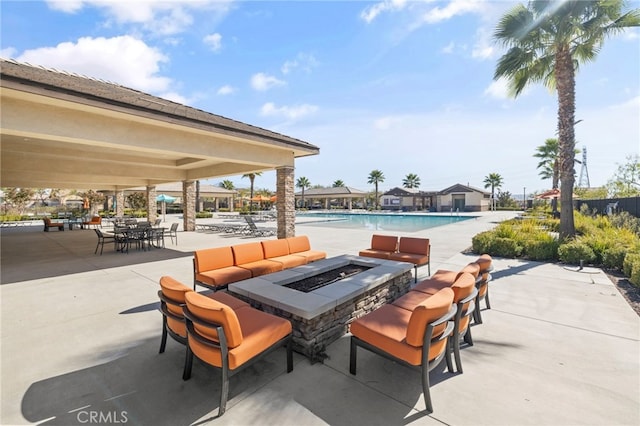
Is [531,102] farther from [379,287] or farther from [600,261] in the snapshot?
[379,287]

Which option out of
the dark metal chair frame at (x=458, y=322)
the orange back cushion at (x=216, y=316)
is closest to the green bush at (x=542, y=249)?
the dark metal chair frame at (x=458, y=322)

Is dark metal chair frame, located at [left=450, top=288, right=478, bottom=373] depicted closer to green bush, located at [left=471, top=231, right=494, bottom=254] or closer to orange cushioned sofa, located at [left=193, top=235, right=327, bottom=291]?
orange cushioned sofa, located at [left=193, top=235, right=327, bottom=291]

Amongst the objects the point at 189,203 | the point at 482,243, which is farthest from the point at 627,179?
the point at 189,203

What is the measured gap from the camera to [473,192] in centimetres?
4338

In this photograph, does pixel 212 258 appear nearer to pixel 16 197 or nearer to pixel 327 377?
pixel 327 377

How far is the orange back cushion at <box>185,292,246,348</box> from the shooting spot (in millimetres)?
2432

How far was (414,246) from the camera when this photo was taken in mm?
6789

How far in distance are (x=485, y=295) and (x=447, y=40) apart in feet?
28.1

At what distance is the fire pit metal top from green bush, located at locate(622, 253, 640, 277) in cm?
526

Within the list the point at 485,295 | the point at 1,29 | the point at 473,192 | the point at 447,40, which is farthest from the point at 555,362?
the point at 473,192

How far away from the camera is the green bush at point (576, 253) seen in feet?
24.8

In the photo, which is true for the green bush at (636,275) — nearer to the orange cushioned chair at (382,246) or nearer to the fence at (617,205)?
the orange cushioned chair at (382,246)

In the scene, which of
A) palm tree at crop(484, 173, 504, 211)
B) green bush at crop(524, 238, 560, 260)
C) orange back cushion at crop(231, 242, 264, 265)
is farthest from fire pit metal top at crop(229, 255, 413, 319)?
palm tree at crop(484, 173, 504, 211)

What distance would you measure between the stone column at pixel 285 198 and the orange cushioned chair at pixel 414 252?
5.11m
